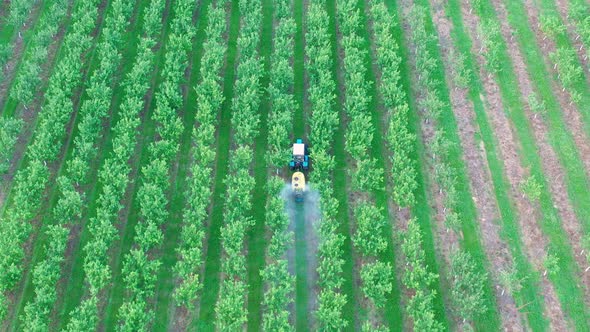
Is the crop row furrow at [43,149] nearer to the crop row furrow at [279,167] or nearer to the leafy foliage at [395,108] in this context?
the crop row furrow at [279,167]

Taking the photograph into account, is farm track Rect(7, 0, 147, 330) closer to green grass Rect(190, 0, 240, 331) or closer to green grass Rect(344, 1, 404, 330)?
green grass Rect(190, 0, 240, 331)

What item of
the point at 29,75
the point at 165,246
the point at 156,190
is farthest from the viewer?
the point at 29,75

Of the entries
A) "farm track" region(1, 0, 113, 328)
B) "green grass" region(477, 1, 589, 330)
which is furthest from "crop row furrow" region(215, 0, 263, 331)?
"green grass" region(477, 1, 589, 330)

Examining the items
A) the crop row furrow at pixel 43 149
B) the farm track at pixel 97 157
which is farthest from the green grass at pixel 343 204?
the crop row furrow at pixel 43 149

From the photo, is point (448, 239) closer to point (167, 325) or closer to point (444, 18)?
point (167, 325)

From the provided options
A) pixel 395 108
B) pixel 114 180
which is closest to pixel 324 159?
pixel 395 108

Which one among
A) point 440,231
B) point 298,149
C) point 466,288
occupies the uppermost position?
point 298,149

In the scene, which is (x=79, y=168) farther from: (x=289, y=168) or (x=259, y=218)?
(x=289, y=168)
